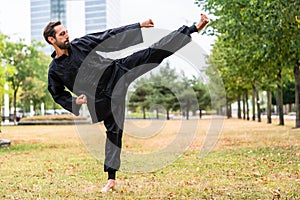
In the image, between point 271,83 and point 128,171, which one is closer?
point 128,171

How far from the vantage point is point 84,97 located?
570 cm

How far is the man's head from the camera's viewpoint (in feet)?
18.2

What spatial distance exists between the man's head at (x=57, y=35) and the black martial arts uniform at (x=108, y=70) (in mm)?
169

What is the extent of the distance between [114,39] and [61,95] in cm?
107

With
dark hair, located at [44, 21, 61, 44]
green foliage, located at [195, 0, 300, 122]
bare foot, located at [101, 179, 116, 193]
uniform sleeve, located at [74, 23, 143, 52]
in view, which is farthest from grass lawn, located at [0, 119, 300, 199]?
green foliage, located at [195, 0, 300, 122]

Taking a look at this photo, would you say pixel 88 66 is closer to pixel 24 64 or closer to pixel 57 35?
pixel 57 35

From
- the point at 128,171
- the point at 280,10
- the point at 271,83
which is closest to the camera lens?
the point at 128,171

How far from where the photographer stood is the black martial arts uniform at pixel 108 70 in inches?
221

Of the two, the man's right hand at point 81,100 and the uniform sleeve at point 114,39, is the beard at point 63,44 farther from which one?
the man's right hand at point 81,100

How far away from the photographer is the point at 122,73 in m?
5.82

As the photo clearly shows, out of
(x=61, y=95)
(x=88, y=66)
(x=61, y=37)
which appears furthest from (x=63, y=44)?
(x=61, y=95)

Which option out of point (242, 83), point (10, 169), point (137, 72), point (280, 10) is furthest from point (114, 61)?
point (242, 83)

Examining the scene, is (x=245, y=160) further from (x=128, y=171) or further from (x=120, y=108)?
(x=120, y=108)

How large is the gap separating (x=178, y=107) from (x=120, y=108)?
44.9 m
